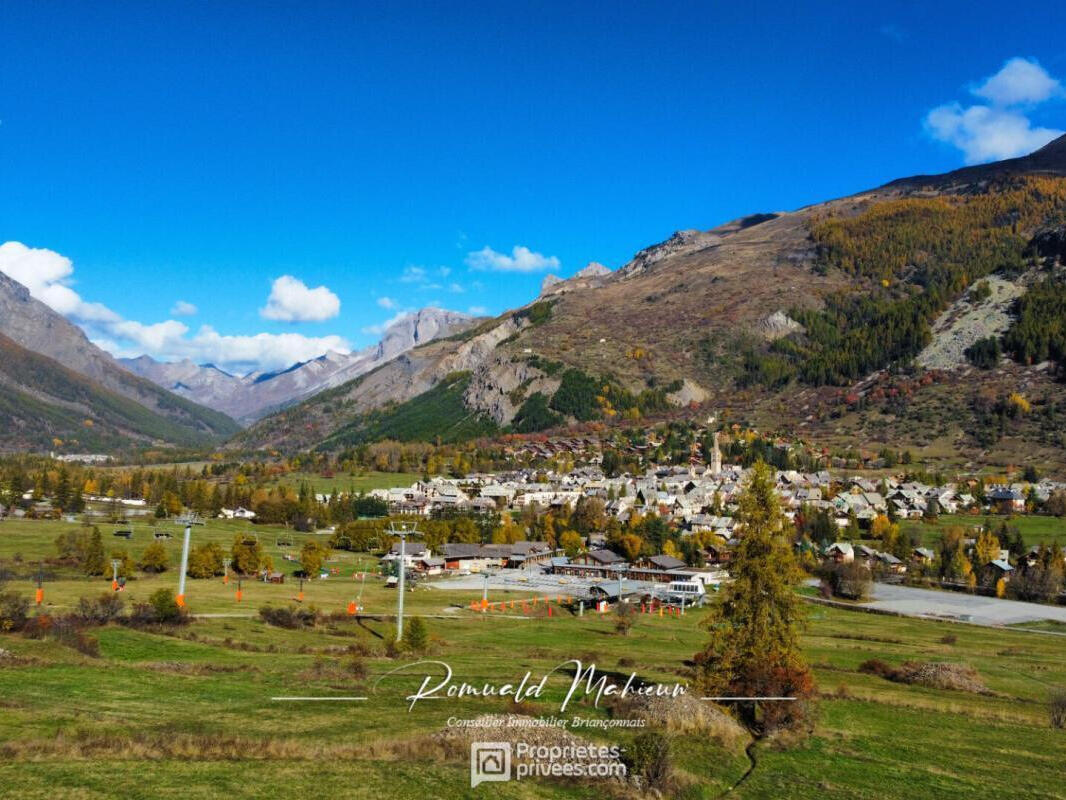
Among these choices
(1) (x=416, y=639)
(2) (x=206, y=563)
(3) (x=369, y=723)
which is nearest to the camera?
(3) (x=369, y=723)

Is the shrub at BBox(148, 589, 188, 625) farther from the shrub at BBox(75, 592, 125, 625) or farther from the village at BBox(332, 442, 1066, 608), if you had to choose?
the village at BBox(332, 442, 1066, 608)

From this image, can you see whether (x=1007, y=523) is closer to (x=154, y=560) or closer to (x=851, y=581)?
(x=851, y=581)

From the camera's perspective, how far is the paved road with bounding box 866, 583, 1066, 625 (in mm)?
69812

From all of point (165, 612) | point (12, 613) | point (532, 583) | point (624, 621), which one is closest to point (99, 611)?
point (165, 612)

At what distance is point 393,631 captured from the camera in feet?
159

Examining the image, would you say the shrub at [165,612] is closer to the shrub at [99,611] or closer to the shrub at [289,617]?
the shrub at [99,611]

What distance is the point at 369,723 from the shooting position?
24.7 meters

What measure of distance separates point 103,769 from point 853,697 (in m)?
30.3

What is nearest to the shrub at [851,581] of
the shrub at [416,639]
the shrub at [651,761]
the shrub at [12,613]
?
the shrub at [416,639]

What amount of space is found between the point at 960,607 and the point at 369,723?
232 feet

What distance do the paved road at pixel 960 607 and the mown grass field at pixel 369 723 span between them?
21.3 metres

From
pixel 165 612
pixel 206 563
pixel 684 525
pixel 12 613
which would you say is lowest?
pixel 206 563

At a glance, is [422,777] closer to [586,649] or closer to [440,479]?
[586,649]

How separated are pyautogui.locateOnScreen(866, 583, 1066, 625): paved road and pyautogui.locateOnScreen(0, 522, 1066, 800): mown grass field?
69.9ft
